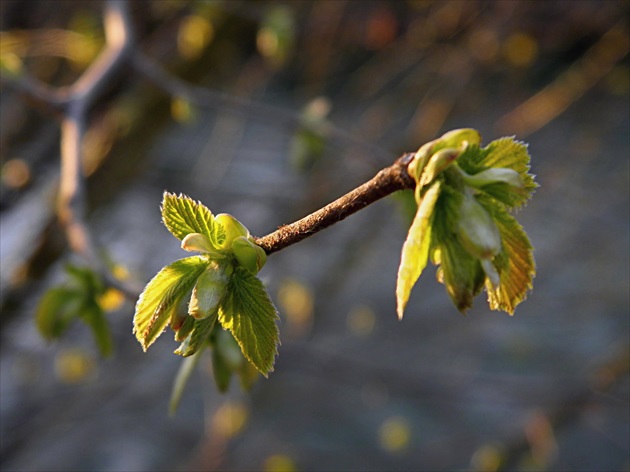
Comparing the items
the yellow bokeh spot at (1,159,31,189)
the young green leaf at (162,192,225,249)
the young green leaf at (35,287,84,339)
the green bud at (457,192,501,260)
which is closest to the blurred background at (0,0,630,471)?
the yellow bokeh spot at (1,159,31,189)

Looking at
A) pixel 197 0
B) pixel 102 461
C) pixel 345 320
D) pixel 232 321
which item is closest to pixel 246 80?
pixel 197 0

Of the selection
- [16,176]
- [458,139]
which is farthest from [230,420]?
[458,139]

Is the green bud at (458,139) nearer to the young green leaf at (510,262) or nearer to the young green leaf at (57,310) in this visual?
the young green leaf at (510,262)

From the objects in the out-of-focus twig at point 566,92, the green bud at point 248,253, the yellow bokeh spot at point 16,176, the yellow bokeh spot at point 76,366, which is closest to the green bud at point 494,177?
the green bud at point 248,253

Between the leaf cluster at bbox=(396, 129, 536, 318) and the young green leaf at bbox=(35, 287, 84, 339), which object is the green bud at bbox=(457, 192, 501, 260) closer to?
the leaf cluster at bbox=(396, 129, 536, 318)

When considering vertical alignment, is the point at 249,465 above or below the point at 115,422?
below

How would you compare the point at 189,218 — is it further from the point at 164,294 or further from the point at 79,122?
the point at 79,122

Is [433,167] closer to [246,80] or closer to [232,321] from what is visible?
[232,321]
